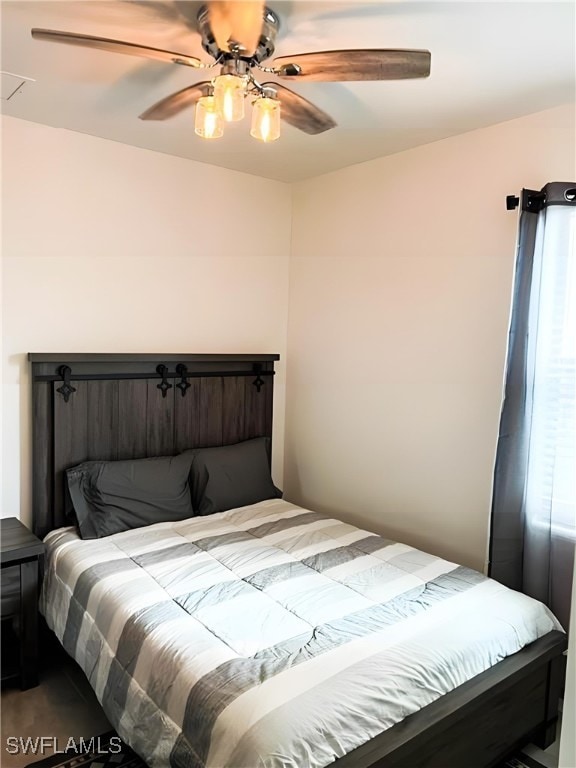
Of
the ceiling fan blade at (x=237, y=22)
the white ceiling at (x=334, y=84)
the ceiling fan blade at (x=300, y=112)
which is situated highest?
the white ceiling at (x=334, y=84)

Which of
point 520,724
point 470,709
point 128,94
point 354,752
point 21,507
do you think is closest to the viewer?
point 354,752

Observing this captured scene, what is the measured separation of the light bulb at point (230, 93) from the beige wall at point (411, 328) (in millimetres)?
1451

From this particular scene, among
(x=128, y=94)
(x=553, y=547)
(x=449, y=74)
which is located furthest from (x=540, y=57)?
(x=553, y=547)

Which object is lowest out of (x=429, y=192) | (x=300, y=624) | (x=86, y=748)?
(x=86, y=748)

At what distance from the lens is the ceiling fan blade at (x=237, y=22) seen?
60.8 inches

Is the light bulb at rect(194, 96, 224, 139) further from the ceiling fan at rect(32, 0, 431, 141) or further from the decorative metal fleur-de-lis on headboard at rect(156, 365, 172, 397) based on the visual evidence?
the decorative metal fleur-de-lis on headboard at rect(156, 365, 172, 397)

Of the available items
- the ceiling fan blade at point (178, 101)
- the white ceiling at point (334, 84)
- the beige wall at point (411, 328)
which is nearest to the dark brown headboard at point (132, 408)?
the beige wall at point (411, 328)

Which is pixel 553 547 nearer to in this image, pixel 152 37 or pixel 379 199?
pixel 379 199

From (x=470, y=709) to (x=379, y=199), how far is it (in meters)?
2.47

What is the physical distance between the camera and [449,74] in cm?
212

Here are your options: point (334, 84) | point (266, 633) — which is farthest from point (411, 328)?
point (266, 633)

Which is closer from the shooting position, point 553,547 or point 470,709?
point 470,709

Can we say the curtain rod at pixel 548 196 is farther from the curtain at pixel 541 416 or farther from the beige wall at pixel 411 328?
the beige wall at pixel 411 328

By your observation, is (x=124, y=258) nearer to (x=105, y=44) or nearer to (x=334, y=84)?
(x=334, y=84)
